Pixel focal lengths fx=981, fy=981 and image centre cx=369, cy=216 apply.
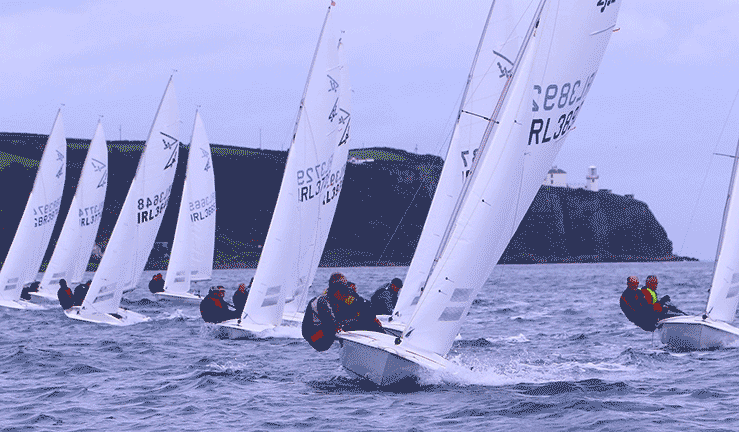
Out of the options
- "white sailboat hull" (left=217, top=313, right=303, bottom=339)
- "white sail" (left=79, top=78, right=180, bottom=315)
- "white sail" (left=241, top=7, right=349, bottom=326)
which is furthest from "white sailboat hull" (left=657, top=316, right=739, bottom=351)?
"white sail" (left=79, top=78, right=180, bottom=315)

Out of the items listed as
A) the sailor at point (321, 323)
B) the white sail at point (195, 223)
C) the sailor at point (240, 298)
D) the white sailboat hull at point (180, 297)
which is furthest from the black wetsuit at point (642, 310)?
the white sail at point (195, 223)

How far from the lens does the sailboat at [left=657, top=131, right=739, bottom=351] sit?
1720 cm

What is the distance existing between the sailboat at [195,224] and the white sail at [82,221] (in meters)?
3.01

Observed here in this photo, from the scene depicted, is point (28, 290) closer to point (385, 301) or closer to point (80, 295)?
point (80, 295)

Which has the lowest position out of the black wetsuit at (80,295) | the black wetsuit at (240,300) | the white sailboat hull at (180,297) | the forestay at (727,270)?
the white sailboat hull at (180,297)

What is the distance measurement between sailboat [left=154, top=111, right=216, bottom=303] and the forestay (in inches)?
815

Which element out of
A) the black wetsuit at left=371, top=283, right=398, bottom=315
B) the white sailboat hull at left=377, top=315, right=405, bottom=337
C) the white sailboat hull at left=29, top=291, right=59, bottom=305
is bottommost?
the white sailboat hull at left=29, top=291, right=59, bottom=305

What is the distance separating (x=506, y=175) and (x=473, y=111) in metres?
7.14

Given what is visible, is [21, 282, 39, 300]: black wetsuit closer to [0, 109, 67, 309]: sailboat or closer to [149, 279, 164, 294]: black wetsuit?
[0, 109, 67, 309]: sailboat

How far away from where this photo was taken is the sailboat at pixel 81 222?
3344 centimetres

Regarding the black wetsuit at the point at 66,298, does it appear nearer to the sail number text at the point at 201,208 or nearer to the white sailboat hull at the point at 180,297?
the white sailboat hull at the point at 180,297

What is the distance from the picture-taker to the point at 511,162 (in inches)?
479

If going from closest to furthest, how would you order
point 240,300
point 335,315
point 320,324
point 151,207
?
point 320,324 < point 335,315 < point 240,300 < point 151,207

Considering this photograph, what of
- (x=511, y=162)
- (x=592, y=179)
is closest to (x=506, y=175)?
(x=511, y=162)
